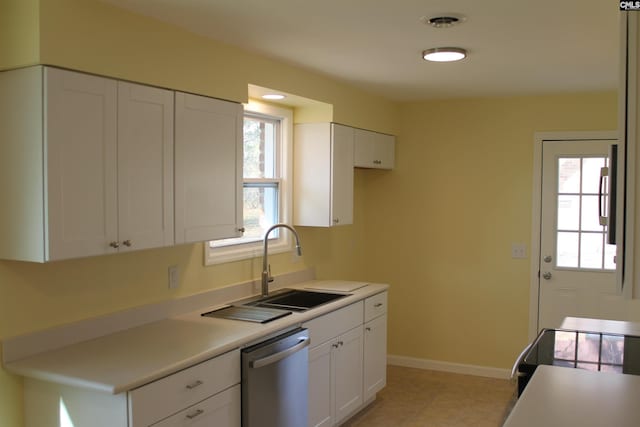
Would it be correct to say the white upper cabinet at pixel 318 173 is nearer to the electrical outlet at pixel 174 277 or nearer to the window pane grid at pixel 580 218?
the electrical outlet at pixel 174 277

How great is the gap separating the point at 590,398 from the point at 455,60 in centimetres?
223

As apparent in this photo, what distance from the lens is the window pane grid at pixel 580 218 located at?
187 inches

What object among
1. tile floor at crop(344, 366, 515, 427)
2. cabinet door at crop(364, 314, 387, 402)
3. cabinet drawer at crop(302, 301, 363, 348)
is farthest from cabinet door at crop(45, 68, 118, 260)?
tile floor at crop(344, 366, 515, 427)

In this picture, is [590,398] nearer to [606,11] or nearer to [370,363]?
[606,11]

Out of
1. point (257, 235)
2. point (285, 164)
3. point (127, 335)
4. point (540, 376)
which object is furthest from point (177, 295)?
point (540, 376)

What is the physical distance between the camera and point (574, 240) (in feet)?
15.8

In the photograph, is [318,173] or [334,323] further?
[318,173]

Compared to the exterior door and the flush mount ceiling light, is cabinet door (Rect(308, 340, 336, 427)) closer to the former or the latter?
the flush mount ceiling light

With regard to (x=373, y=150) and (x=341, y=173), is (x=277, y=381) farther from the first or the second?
(x=373, y=150)

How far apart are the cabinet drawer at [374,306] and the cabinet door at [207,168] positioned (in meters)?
1.30

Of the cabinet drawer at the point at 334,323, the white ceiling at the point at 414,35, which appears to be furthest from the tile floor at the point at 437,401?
the white ceiling at the point at 414,35

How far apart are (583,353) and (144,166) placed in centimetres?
196

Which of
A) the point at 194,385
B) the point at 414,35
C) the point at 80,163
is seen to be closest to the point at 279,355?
the point at 194,385

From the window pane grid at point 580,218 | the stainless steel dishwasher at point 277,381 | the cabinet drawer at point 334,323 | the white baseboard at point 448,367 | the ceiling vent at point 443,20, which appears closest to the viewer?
the ceiling vent at point 443,20
